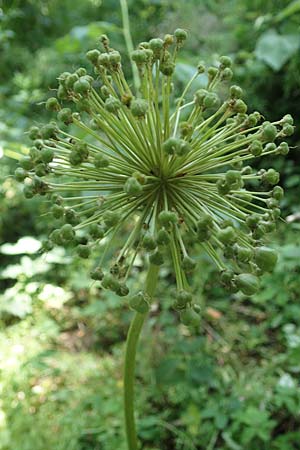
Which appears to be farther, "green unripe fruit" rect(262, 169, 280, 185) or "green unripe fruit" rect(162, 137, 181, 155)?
"green unripe fruit" rect(262, 169, 280, 185)

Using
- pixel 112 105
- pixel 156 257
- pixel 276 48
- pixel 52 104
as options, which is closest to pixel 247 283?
pixel 156 257

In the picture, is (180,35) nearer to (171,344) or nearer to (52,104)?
(52,104)

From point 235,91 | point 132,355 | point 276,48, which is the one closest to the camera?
point 235,91

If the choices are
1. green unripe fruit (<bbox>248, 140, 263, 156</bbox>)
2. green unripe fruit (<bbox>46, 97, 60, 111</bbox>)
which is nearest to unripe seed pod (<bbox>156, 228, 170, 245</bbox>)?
green unripe fruit (<bbox>248, 140, 263, 156</bbox>)

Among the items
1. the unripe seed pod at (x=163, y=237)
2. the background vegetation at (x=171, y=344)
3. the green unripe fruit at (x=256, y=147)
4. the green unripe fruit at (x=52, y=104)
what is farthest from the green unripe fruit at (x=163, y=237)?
the background vegetation at (x=171, y=344)

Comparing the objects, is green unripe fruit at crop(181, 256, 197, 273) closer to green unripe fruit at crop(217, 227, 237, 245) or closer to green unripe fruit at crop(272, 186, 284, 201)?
green unripe fruit at crop(217, 227, 237, 245)

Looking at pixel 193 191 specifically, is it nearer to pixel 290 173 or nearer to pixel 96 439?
pixel 96 439

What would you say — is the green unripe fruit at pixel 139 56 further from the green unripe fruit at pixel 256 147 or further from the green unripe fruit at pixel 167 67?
the green unripe fruit at pixel 256 147
